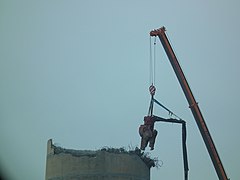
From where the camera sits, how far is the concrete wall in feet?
60.7

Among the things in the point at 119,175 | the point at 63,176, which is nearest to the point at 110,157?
the point at 119,175

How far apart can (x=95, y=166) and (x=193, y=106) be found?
227 inches

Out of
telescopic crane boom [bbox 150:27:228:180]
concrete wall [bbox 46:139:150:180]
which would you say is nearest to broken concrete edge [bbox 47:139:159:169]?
concrete wall [bbox 46:139:150:180]

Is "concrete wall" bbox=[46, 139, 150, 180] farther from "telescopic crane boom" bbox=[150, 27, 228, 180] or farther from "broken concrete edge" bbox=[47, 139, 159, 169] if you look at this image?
"telescopic crane boom" bbox=[150, 27, 228, 180]

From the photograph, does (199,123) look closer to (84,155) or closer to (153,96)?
(153,96)

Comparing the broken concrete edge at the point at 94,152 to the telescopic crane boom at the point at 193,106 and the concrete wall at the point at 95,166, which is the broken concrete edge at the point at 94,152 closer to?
the concrete wall at the point at 95,166

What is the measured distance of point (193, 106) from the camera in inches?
829

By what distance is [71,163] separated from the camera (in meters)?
18.7

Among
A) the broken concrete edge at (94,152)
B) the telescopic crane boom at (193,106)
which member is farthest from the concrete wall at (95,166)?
the telescopic crane boom at (193,106)

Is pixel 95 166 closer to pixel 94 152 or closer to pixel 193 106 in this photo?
pixel 94 152

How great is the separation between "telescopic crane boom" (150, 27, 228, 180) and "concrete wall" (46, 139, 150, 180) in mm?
3710

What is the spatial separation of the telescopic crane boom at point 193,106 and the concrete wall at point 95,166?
3710 millimetres

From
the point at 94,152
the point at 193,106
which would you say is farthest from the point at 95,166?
the point at 193,106

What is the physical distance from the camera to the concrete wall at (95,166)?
1850 cm
